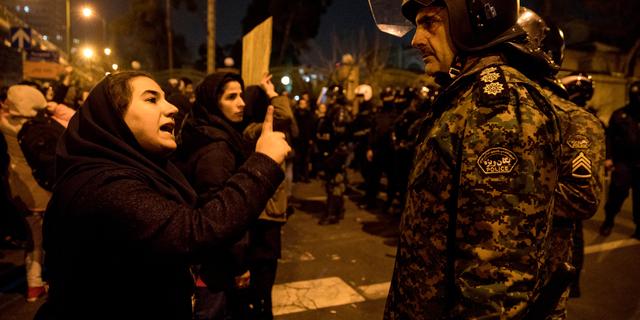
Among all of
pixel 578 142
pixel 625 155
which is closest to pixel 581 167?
pixel 578 142

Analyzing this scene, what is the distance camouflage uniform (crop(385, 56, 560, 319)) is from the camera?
4.48 feet

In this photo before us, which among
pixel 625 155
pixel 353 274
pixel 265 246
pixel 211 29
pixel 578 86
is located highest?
pixel 211 29

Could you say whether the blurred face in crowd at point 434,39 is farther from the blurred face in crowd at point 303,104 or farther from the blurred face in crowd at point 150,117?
the blurred face in crowd at point 303,104

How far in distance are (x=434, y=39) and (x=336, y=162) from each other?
227 inches

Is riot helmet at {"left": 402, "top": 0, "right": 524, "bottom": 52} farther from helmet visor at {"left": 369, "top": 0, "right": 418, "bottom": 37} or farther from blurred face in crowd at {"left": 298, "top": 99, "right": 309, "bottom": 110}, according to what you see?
blurred face in crowd at {"left": 298, "top": 99, "right": 309, "bottom": 110}

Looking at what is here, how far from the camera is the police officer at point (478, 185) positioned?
137 centimetres

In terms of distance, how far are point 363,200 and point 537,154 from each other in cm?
828

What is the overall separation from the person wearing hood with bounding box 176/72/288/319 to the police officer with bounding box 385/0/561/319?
1444mm

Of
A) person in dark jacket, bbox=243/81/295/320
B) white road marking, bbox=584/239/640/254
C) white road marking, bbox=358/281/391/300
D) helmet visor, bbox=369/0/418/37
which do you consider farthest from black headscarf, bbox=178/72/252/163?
white road marking, bbox=584/239/640/254

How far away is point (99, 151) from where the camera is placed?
1.58m

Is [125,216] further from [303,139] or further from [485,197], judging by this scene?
[303,139]

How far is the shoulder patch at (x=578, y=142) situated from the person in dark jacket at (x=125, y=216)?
1.78m

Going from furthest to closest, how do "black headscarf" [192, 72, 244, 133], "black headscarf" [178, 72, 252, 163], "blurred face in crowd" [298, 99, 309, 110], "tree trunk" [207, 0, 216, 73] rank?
1. "tree trunk" [207, 0, 216, 73]
2. "blurred face in crowd" [298, 99, 309, 110]
3. "black headscarf" [192, 72, 244, 133]
4. "black headscarf" [178, 72, 252, 163]

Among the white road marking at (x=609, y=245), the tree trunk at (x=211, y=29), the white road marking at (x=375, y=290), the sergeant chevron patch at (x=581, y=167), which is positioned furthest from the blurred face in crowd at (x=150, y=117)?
the tree trunk at (x=211, y=29)
